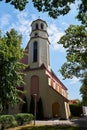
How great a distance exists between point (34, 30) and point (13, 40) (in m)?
20.3

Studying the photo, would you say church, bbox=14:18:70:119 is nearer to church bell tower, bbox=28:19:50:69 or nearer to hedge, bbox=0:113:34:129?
church bell tower, bbox=28:19:50:69

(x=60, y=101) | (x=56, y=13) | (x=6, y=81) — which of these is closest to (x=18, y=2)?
(x=56, y=13)

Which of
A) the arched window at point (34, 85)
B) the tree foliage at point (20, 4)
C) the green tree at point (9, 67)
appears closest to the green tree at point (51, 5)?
the tree foliage at point (20, 4)

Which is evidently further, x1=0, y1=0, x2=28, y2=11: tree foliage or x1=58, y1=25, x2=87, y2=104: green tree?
x1=58, y1=25, x2=87, y2=104: green tree

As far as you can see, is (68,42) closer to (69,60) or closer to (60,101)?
(69,60)

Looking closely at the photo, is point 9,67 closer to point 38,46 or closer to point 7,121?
point 7,121

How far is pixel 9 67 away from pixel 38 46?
2063 cm

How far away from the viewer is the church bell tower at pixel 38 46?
132 ft

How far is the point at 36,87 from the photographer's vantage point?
124 feet

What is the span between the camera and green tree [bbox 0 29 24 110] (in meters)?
20.2

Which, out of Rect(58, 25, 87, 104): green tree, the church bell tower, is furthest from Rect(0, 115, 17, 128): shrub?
the church bell tower

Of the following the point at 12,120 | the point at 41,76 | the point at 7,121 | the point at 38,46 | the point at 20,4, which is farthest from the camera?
the point at 38,46

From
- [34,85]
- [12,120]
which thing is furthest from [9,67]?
[34,85]

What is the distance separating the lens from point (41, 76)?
125 feet
